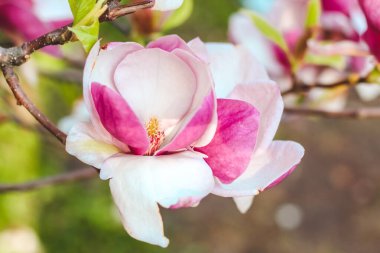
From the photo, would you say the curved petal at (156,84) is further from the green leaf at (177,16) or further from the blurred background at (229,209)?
the blurred background at (229,209)

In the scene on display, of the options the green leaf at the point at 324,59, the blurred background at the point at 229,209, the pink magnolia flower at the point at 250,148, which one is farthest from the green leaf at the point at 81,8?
the blurred background at the point at 229,209

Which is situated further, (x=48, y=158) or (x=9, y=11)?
(x=48, y=158)

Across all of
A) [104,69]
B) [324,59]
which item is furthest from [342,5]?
[104,69]

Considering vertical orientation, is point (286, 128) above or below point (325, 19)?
below

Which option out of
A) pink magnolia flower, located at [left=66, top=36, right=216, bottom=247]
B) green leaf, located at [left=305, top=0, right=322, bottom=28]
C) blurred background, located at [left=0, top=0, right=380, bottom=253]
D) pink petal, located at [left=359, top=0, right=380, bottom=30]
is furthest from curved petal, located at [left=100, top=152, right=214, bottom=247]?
blurred background, located at [left=0, top=0, right=380, bottom=253]

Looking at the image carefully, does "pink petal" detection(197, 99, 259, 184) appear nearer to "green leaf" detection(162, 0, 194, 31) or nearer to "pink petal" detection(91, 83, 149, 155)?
"pink petal" detection(91, 83, 149, 155)

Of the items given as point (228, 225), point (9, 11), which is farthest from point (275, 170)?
point (228, 225)

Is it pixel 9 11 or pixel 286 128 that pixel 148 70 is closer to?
pixel 9 11
